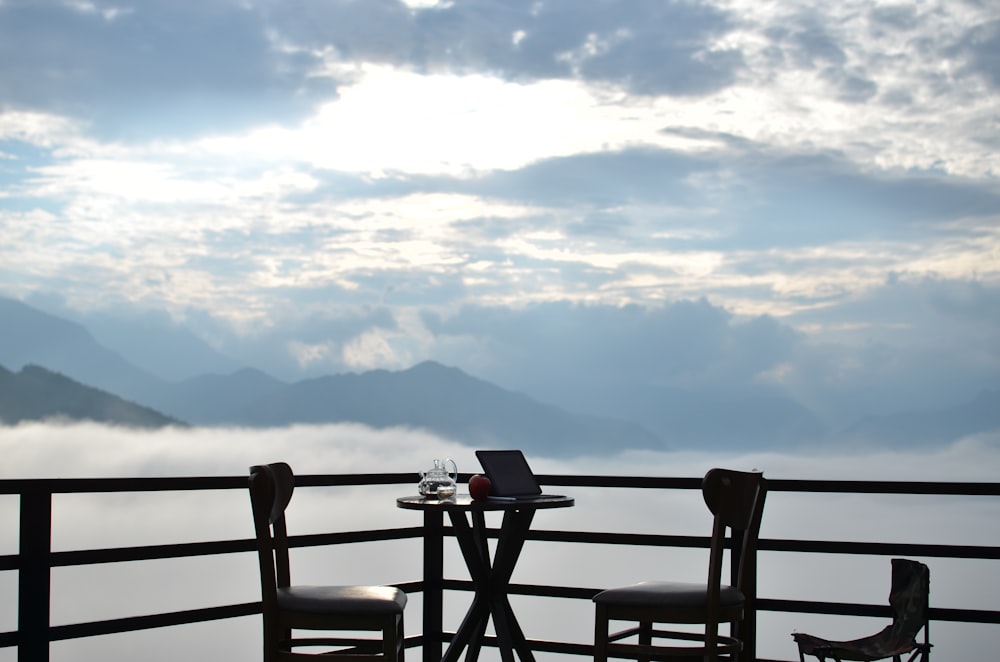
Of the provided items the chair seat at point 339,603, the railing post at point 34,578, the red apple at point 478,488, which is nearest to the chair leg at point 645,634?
the red apple at point 478,488

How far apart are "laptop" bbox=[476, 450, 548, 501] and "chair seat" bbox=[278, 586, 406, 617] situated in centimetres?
79

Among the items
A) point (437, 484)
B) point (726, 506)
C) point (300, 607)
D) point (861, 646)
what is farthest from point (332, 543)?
point (861, 646)

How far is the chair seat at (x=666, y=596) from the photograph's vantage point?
379cm

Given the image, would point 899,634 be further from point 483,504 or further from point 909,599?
point 483,504

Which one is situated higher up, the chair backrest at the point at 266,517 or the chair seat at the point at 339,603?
the chair backrest at the point at 266,517

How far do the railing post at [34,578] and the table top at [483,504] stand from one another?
131 cm

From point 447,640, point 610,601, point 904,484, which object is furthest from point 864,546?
point 447,640

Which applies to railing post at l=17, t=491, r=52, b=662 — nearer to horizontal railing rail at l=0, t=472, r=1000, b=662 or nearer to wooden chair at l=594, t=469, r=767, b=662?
horizontal railing rail at l=0, t=472, r=1000, b=662

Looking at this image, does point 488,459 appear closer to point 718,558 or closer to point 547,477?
point 547,477

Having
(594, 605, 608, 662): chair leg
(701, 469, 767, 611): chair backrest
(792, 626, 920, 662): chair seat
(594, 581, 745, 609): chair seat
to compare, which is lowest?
(792, 626, 920, 662): chair seat

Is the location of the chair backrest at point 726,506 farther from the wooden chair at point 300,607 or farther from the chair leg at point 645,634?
the wooden chair at point 300,607

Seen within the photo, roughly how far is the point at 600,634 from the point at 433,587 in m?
1.39

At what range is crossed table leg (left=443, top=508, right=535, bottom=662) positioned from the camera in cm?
452

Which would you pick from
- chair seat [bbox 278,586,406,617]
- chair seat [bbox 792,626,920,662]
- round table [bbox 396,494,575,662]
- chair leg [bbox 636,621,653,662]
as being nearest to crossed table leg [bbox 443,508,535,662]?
round table [bbox 396,494,575,662]
